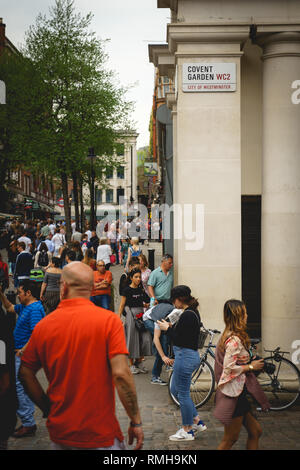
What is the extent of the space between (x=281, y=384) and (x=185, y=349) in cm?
212

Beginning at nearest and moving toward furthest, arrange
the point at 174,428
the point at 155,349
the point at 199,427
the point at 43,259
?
the point at 199,427 → the point at 174,428 → the point at 155,349 → the point at 43,259

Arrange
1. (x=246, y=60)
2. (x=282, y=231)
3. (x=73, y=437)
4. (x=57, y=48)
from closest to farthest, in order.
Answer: (x=73, y=437) < (x=282, y=231) < (x=246, y=60) < (x=57, y=48)

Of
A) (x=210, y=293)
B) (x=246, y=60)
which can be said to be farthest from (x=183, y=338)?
(x=246, y=60)

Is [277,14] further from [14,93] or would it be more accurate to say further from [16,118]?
[14,93]

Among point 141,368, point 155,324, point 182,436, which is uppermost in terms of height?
point 155,324

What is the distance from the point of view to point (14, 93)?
36.7 metres

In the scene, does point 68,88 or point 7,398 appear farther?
point 68,88

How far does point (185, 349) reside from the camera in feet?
20.4

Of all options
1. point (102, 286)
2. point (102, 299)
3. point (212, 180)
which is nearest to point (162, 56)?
point (212, 180)

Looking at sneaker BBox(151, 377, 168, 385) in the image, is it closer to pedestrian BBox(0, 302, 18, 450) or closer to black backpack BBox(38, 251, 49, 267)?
pedestrian BBox(0, 302, 18, 450)

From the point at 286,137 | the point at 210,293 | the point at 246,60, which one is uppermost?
the point at 246,60

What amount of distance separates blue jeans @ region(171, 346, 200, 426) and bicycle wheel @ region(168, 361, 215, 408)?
1323 millimetres

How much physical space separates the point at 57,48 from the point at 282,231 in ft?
87.0

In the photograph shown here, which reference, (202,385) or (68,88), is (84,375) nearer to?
(202,385)
